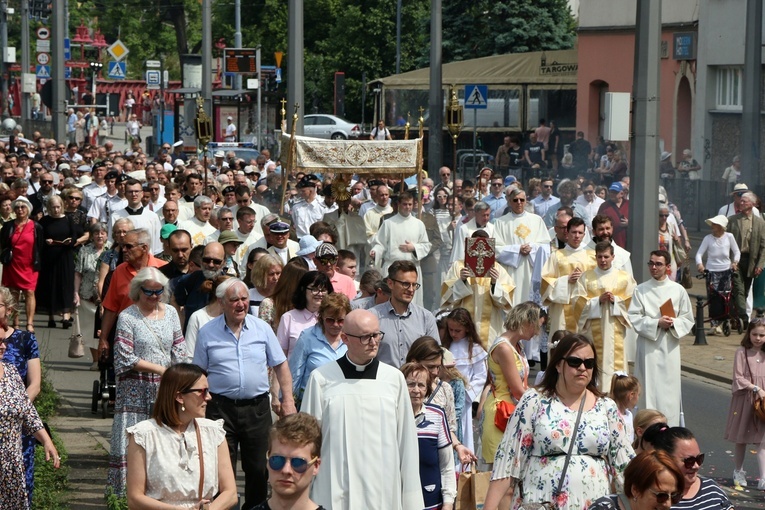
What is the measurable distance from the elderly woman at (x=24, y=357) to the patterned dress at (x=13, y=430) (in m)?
0.40

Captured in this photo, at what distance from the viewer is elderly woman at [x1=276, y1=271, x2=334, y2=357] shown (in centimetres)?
983

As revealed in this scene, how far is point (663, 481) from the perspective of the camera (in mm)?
5609

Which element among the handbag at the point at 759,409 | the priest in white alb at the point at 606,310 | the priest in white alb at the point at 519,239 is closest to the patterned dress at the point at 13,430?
the handbag at the point at 759,409

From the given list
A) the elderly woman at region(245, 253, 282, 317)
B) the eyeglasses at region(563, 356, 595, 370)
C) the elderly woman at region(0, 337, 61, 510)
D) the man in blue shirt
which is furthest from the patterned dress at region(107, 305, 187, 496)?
the eyeglasses at region(563, 356, 595, 370)

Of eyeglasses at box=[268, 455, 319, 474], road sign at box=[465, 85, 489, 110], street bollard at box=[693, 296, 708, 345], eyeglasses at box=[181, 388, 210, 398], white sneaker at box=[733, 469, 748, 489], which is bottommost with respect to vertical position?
white sneaker at box=[733, 469, 748, 489]

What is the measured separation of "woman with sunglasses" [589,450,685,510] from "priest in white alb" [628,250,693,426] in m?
7.05

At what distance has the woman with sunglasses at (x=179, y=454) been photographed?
22.0ft

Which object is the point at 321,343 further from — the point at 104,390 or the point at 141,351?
the point at 104,390

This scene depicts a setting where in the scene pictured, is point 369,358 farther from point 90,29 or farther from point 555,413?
point 90,29

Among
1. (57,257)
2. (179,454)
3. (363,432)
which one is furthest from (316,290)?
(57,257)

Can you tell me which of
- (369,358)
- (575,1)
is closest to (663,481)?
(369,358)

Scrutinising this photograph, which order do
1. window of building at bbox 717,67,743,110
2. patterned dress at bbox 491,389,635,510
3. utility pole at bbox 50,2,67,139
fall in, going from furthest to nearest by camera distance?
window of building at bbox 717,67,743,110, utility pole at bbox 50,2,67,139, patterned dress at bbox 491,389,635,510

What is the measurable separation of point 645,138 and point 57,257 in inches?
288

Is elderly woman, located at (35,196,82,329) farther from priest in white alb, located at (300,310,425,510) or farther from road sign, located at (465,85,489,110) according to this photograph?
priest in white alb, located at (300,310,425,510)
